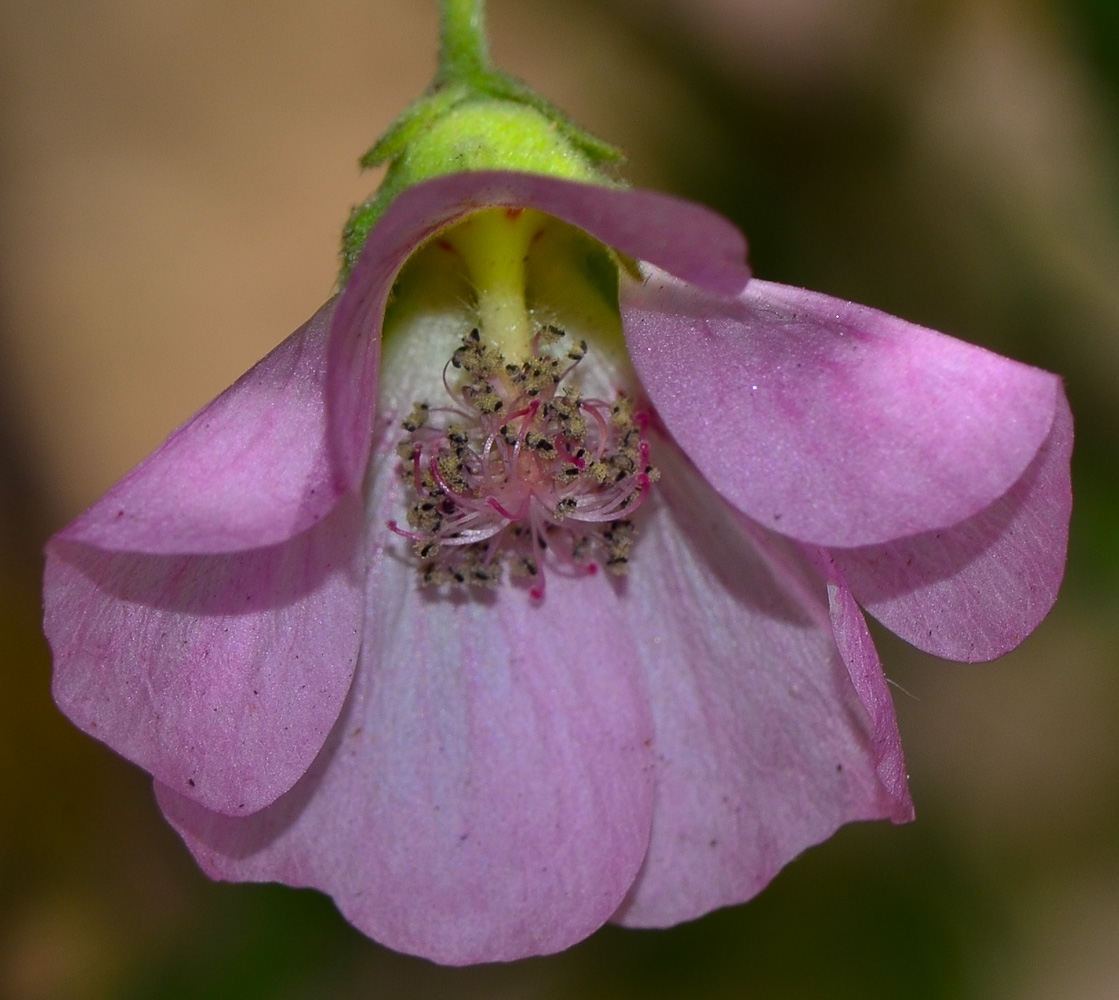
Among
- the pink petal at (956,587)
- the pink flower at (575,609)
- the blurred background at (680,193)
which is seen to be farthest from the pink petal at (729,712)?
the blurred background at (680,193)

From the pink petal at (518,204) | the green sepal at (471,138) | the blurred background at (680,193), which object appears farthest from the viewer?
the blurred background at (680,193)

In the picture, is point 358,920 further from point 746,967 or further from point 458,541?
point 746,967

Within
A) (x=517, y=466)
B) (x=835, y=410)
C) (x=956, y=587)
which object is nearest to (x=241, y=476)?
(x=517, y=466)

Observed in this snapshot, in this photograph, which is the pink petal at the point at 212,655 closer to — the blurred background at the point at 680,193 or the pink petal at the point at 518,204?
the pink petal at the point at 518,204

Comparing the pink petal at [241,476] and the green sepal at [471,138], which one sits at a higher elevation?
the green sepal at [471,138]

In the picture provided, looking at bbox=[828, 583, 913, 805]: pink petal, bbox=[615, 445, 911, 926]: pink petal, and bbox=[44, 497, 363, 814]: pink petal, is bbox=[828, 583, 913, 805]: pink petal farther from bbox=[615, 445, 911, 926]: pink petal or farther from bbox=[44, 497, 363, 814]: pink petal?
bbox=[44, 497, 363, 814]: pink petal

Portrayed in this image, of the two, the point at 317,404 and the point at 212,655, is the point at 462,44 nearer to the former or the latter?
the point at 317,404

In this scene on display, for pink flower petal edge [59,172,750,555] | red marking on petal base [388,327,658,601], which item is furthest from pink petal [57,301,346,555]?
red marking on petal base [388,327,658,601]

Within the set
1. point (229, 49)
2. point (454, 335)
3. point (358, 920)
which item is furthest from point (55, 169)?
point (358, 920)

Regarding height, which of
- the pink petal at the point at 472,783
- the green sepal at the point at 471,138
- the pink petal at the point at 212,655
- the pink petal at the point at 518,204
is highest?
the green sepal at the point at 471,138
